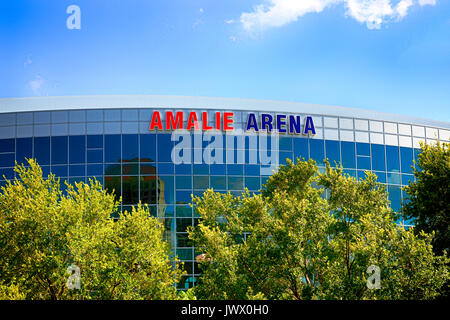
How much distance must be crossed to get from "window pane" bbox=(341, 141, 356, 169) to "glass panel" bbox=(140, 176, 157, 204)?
1837 centimetres

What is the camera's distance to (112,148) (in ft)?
142

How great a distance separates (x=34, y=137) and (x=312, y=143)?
26.2 meters

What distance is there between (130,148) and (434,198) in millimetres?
26066

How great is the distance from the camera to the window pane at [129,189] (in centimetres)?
4275

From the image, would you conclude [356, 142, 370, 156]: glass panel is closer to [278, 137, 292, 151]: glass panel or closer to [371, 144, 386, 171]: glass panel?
[371, 144, 386, 171]: glass panel

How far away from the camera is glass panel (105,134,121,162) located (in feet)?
142

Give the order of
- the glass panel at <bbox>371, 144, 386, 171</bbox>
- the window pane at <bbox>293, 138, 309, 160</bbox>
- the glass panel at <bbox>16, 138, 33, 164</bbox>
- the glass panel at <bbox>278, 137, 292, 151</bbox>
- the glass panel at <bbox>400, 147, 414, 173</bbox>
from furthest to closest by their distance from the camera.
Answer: the glass panel at <bbox>400, 147, 414, 173</bbox>, the glass panel at <bbox>371, 144, 386, 171</bbox>, the window pane at <bbox>293, 138, 309, 160</bbox>, the glass panel at <bbox>278, 137, 292, 151</bbox>, the glass panel at <bbox>16, 138, 33, 164</bbox>

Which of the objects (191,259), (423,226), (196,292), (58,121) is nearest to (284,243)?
(196,292)

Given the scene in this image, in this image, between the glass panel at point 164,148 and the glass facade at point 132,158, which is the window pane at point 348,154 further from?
the glass panel at point 164,148

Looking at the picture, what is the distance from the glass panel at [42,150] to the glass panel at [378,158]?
31200 mm

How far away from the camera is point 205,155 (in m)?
43.5

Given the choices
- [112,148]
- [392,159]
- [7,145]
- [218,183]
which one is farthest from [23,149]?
[392,159]

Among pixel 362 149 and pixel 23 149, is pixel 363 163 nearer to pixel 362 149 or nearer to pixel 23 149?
pixel 362 149

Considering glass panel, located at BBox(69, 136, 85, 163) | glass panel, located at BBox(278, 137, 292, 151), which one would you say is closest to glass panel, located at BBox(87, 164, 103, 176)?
glass panel, located at BBox(69, 136, 85, 163)
